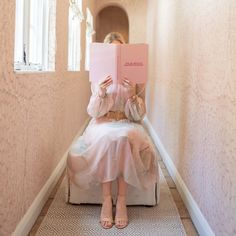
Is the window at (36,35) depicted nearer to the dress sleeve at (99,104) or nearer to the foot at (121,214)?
the dress sleeve at (99,104)

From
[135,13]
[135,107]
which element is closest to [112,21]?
[135,13]

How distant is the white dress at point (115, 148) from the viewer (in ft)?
6.75

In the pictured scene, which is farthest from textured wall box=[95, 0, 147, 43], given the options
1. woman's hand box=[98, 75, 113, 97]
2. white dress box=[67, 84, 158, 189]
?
woman's hand box=[98, 75, 113, 97]

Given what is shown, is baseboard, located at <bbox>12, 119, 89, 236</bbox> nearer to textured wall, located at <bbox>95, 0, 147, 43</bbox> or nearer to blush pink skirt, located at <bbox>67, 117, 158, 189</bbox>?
blush pink skirt, located at <bbox>67, 117, 158, 189</bbox>

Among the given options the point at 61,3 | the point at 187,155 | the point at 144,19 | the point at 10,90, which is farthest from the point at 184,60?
the point at 144,19

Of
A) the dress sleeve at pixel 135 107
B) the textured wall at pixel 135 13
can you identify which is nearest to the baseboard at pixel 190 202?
the dress sleeve at pixel 135 107

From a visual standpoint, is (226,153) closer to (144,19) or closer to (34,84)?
(34,84)

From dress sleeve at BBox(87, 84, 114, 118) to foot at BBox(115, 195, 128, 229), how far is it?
1.90 ft

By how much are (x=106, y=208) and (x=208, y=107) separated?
826mm

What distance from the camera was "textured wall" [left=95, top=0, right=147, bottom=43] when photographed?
21.3ft

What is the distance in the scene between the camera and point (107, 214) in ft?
6.66

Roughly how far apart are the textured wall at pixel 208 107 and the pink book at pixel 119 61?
325mm

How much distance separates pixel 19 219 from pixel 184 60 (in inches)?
→ 61.3

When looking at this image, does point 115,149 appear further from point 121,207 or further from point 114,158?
point 121,207
